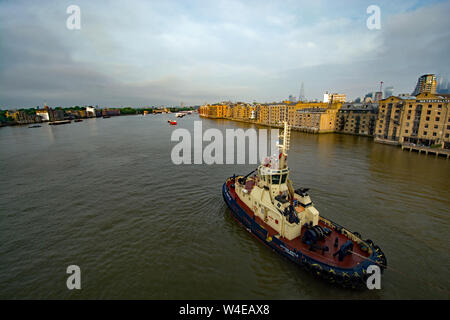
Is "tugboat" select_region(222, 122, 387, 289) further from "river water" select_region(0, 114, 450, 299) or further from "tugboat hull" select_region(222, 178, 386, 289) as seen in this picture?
"river water" select_region(0, 114, 450, 299)

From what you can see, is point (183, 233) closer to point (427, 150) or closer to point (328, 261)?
point (328, 261)

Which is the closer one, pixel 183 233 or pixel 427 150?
pixel 183 233
